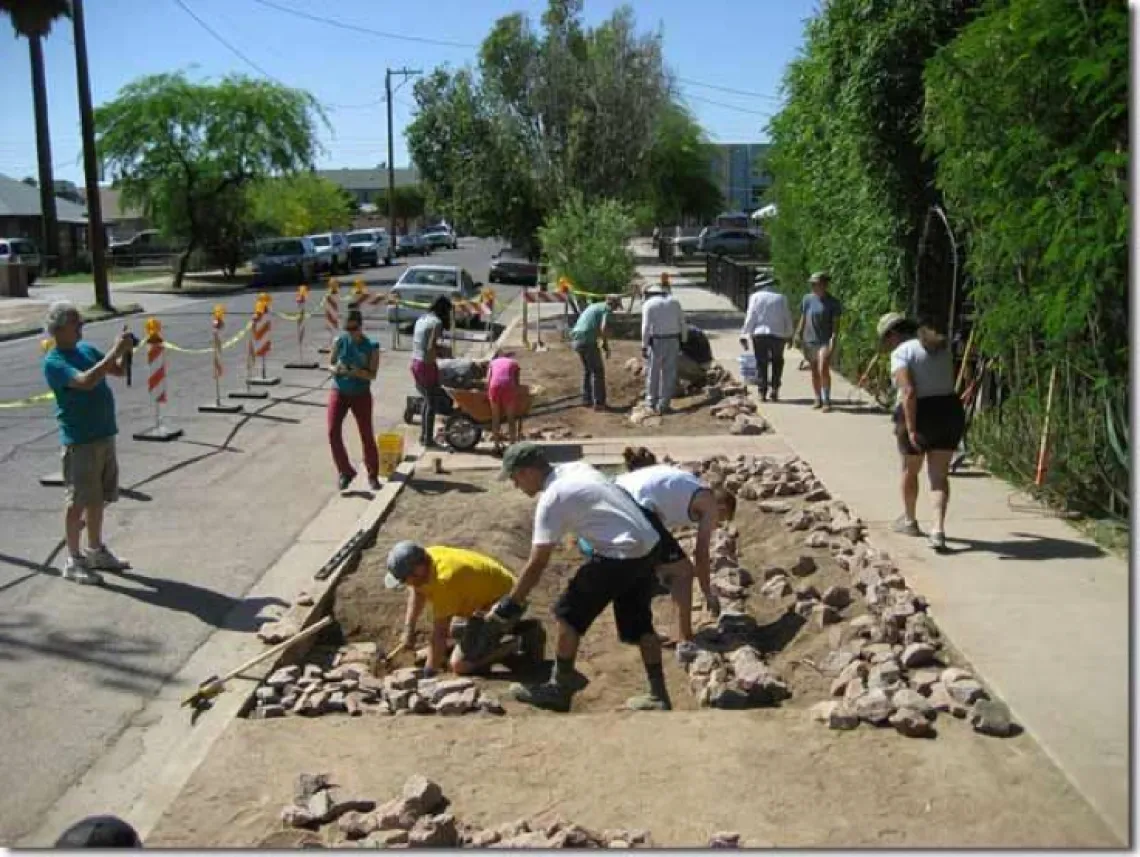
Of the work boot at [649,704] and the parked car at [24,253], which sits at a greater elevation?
the parked car at [24,253]

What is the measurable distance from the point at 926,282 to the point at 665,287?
373 cm

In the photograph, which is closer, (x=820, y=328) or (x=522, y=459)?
(x=522, y=459)

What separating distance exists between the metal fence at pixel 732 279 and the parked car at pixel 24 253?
23938mm

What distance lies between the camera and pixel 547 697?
6.91 m

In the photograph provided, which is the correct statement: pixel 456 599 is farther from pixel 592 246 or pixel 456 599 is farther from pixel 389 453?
pixel 592 246

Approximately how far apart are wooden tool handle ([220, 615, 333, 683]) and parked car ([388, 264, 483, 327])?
19998 mm

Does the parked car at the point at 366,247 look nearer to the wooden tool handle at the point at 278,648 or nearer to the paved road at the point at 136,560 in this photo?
the paved road at the point at 136,560

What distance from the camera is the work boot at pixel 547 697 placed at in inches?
271

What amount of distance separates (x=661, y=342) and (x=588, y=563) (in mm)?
9857

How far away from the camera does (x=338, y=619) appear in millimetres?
8508

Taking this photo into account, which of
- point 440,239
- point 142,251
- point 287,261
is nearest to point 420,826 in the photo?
point 287,261

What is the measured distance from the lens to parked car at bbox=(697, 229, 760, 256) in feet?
173

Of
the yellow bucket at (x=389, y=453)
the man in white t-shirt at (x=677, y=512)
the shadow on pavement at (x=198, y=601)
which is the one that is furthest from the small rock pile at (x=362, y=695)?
the yellow bucket at (x=389, y=453)

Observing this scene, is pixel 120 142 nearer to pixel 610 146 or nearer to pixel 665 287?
pixel 610 146
